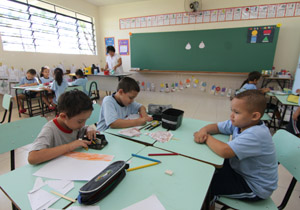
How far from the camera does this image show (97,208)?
0.62 metres

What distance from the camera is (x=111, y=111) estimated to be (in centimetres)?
144

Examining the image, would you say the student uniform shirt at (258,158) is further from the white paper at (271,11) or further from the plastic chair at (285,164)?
the white paper at (271,11)

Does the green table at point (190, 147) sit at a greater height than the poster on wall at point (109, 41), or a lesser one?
lesser

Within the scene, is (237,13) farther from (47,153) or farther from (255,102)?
(47,153)

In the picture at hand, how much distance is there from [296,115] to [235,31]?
12.1ft

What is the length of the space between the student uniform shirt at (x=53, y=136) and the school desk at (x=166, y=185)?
13.9 inches

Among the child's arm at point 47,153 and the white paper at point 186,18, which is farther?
the white paper at point 186,18

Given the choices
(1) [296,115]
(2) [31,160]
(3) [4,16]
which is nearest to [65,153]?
(2) [31,160]

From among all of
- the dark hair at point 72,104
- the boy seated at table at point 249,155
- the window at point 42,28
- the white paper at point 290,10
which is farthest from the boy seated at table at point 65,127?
the white paper at point 290,10

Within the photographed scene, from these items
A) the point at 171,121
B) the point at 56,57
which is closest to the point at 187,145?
the point at 171,121

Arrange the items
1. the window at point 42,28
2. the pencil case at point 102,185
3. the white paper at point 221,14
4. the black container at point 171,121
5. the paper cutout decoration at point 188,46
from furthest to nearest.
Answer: the paper cutout decoration at point 188,46, the white paper at point 221,14, the window at point 42,28, the black container at point 171,121, the pencil case at point 102,185

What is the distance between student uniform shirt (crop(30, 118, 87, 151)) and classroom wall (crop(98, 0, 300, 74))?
548 cm

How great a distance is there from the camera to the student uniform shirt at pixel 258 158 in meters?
0.92

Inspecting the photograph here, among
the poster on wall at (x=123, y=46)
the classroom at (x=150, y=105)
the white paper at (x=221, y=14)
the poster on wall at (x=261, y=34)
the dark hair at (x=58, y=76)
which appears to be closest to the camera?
the classroom at (x=150, y=105)
